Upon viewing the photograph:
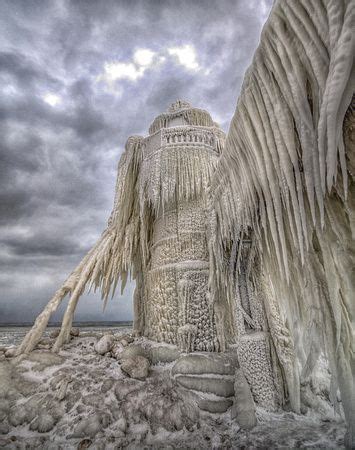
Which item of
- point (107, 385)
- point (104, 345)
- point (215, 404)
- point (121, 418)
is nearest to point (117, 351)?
point (104, 345)

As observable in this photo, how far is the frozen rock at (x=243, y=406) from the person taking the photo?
2.66 meters

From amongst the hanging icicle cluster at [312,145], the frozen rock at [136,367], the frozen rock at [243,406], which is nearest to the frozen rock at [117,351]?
the frozen rock at [136,367]

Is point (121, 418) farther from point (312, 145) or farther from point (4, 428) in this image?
point (312, 145)

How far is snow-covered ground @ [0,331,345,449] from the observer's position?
8.00 feet

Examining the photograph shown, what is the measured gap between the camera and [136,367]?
→ 366 cm

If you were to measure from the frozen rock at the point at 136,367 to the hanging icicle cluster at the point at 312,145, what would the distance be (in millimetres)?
2643

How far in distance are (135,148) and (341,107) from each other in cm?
537

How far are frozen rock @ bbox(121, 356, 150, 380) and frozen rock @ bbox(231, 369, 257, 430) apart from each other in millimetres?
1513

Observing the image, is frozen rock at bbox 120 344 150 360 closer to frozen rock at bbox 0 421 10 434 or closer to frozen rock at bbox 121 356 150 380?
frozen rock at bbox 121 356 150 380

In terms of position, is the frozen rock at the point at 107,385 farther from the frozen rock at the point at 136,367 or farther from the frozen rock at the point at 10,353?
the frozen rock at the point at 10,353

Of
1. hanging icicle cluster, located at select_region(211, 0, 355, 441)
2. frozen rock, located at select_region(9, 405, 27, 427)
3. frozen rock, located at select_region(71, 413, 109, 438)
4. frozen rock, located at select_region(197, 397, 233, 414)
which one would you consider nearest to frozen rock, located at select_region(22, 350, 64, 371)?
frozen rock, located at select_region(9, 405, 27, 427)

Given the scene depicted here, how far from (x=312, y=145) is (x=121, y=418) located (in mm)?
3746

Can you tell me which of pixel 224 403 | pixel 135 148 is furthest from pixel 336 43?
pixel 135 148

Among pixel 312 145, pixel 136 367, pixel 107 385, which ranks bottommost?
pixel 107 385
